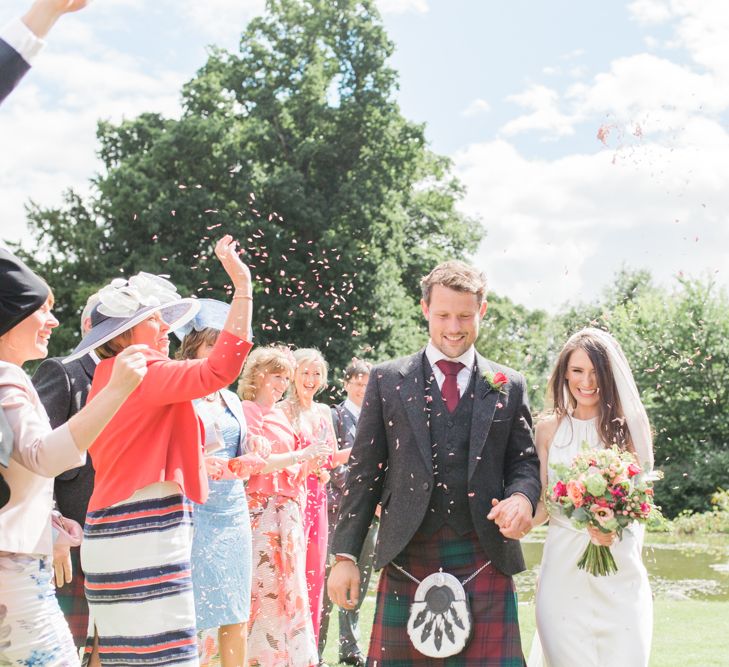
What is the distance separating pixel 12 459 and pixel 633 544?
345cm

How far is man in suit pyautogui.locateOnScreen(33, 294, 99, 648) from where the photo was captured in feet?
17.6

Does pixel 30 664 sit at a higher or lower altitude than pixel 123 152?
lower

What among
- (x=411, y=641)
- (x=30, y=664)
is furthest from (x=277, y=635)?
(x=30, y=664)

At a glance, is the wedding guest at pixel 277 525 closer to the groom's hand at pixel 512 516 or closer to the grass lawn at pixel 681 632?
the grass lawn at pixel 681 632

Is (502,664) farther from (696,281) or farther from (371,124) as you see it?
(696,281)

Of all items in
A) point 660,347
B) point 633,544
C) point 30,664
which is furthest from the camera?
point 660,347

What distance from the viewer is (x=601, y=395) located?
561 centimetres

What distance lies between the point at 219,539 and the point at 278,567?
939 mm

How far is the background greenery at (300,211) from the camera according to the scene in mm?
24938

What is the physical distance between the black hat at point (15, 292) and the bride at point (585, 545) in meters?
2.88

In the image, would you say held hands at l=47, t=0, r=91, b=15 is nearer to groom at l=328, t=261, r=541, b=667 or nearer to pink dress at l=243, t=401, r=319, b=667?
groom at l=328, t=261, r=541, b=667

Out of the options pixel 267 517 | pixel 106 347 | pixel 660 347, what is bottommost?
pixel 267 517

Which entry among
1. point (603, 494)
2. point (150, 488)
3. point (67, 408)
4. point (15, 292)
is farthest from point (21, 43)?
point (603, 494)

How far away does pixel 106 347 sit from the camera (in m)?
4.60
